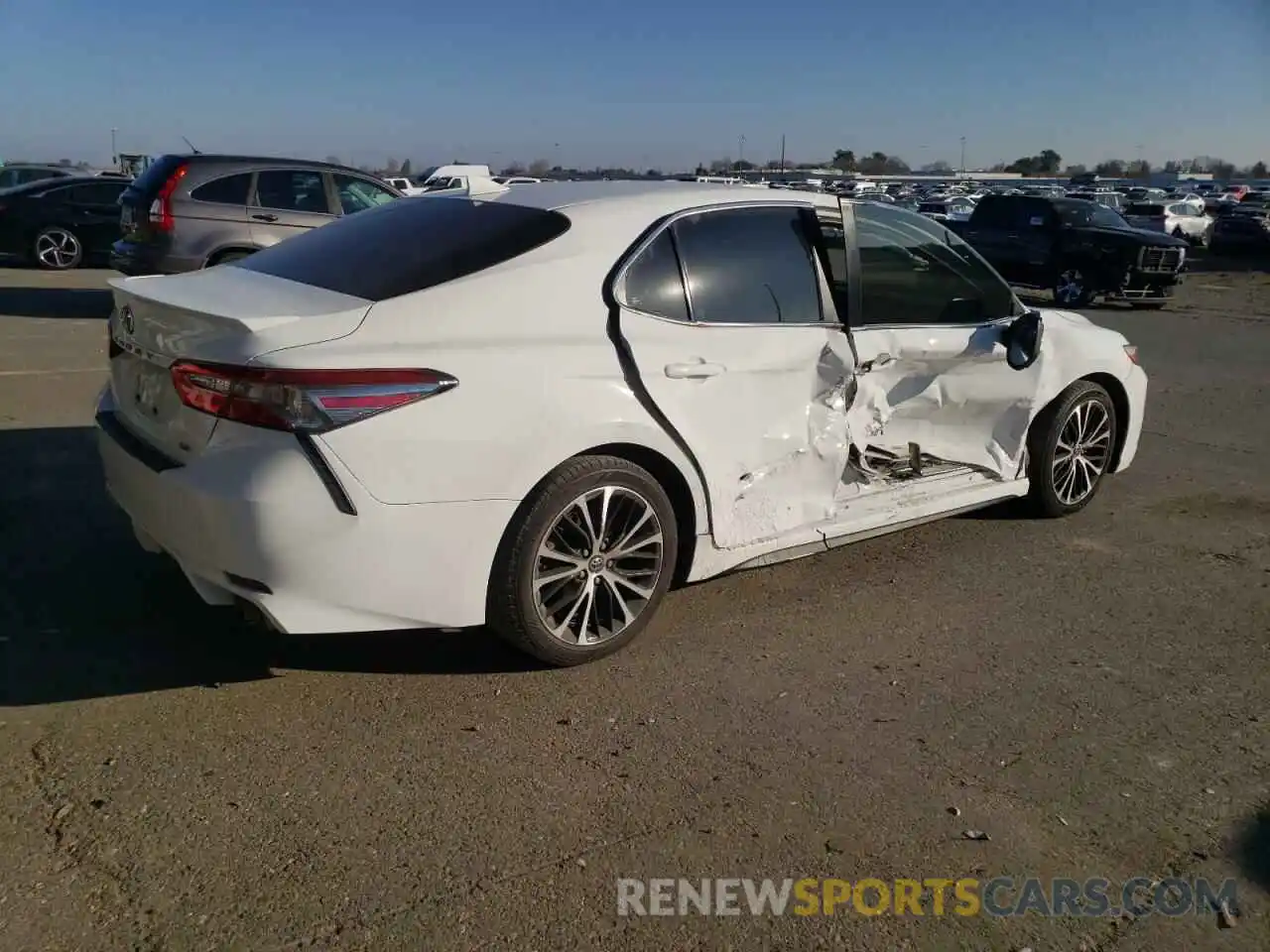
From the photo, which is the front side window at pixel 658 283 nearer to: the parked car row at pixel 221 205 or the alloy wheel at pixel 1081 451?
the alloy wheel at pixel 1081 451

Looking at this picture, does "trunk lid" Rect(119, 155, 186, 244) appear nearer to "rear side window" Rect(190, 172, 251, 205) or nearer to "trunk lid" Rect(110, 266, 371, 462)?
"rear side window" Rect(190, 172, 251, 205)

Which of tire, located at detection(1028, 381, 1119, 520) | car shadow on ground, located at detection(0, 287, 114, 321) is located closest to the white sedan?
tire, located at detection(1028, 381, 1119, 520)

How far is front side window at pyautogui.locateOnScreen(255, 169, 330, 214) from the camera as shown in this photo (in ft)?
37.5

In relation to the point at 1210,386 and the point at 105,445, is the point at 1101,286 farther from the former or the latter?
the point at 105,445

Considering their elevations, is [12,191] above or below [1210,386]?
above

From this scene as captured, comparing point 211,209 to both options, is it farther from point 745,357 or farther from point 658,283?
point 745,357

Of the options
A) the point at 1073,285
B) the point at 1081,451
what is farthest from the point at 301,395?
the point at 1073,285

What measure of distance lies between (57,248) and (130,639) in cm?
1551

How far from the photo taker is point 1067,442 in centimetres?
593

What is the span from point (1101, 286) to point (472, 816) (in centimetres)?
1797

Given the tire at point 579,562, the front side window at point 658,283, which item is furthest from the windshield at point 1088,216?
the tire at point 579,562

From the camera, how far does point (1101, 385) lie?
240 inches

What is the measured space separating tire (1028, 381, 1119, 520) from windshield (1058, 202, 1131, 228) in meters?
14.1

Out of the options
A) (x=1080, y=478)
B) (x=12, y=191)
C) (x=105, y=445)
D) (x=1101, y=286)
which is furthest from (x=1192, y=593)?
(x=12, y=191)
